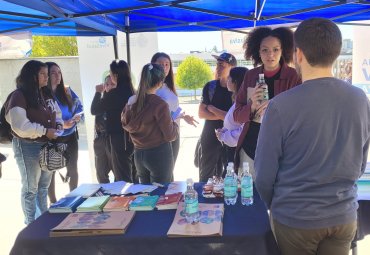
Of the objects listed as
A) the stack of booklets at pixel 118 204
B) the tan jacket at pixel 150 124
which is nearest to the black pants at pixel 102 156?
the tan jacket at pixel 150 124

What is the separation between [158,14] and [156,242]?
274 cm

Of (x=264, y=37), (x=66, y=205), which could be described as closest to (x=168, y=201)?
(x=66, y=205)

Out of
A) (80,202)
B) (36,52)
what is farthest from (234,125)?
(36,52)

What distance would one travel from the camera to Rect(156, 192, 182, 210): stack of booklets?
63.0 inches

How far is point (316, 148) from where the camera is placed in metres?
1.11

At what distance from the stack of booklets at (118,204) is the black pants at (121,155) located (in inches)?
51.7

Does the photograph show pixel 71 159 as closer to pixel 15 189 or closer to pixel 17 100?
pixel 17 100

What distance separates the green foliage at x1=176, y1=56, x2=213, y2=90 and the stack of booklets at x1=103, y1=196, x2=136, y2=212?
19160 millimetres

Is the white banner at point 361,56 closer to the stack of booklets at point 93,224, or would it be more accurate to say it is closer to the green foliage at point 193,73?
the stack of booklets at point 93,224

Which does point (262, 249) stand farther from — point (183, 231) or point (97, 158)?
point (97, 158)

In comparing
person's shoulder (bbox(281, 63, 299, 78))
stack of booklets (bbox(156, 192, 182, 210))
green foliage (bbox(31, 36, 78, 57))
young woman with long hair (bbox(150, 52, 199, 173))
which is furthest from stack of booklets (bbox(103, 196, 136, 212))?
green foliage (bbox(31, 36, 78, 57))

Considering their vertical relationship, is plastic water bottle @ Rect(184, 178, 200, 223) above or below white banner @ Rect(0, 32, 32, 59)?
below

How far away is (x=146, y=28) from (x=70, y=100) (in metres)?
1.21

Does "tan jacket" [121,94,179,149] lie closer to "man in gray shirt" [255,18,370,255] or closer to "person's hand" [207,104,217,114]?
"person's hand" [207,104,217,114]
